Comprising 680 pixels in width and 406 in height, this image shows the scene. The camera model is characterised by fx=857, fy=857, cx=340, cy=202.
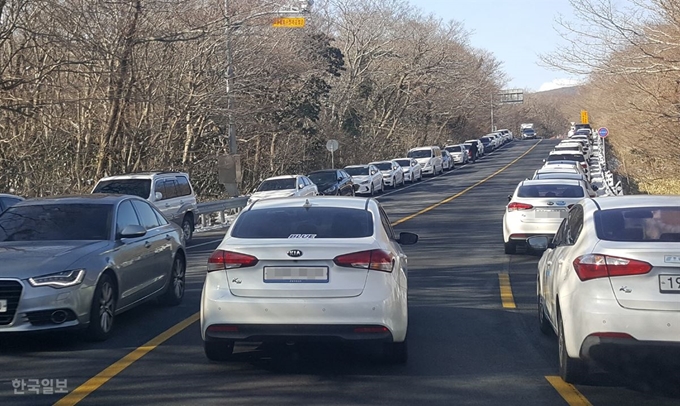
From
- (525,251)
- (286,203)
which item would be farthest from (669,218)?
(525,251)

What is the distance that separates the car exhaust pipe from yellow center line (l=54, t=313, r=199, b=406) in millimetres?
714

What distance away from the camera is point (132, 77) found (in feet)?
83.6

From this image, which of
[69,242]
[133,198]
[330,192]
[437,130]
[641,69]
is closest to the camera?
→ [69,242]

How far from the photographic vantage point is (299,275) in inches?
282

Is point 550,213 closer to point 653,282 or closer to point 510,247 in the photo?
point 510,247

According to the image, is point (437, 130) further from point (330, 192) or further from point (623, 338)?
point (623, 338)

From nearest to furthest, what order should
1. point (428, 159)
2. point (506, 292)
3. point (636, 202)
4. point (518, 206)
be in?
point (636, 202), point (506, 292), point (518, 206), point (428, 159)

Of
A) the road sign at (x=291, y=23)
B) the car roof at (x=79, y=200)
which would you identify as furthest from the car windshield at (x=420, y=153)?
the car roof at (x=79, y=200)

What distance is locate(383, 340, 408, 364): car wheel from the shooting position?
Result: 24.9ft

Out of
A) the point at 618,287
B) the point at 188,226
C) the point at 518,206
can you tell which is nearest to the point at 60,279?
the point at 618,287

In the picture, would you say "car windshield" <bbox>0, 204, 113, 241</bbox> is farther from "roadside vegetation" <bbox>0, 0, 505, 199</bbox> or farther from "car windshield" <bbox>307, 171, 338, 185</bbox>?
"car windshield" <bbox>307, 171, 338, 185</bbox>

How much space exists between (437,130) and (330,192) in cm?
5128

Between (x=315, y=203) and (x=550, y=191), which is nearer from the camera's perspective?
(x=315, y=203)

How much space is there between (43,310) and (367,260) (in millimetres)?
3196
